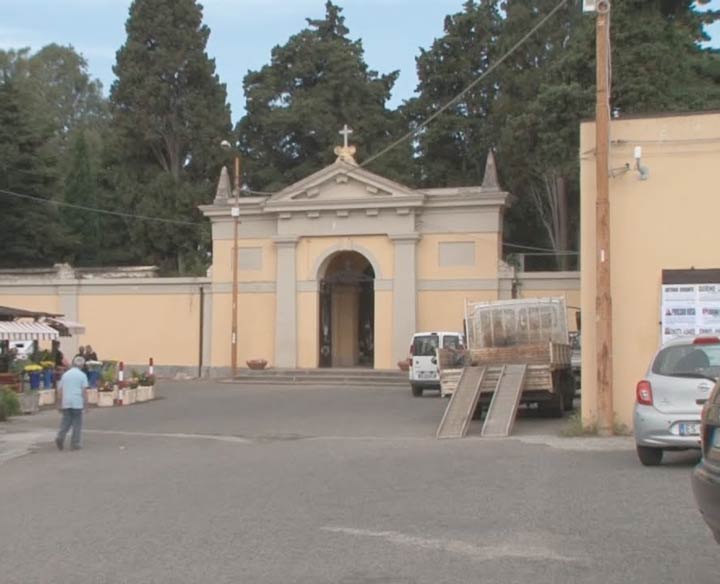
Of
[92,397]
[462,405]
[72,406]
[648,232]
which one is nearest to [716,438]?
[648,232]

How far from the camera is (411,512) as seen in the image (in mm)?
9266

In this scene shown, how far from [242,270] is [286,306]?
8.31ft

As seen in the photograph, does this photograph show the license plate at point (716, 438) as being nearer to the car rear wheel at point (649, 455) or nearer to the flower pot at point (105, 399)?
the car rear wheel at point (649, 455)

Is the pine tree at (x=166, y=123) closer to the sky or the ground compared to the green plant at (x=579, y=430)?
closer to the sky

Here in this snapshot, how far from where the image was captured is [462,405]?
18234mm

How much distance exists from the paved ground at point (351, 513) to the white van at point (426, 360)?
1147 cm

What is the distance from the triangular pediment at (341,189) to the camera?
3759 centimetres

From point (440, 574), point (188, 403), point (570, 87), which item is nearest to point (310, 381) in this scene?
point (188, 403)

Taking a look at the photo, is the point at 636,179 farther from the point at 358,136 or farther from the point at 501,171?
the point at 358,136

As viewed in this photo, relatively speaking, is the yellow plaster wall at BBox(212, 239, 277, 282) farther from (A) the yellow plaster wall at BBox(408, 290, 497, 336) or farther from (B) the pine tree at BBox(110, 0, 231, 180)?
(B) the pine tree at BBox(110, 0, 231, 180)

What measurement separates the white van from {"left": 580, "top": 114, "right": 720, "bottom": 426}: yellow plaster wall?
39.7 feet

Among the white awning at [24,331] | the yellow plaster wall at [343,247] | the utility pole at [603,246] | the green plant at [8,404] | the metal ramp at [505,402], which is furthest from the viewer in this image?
the yellow plaster wall at [343,247]

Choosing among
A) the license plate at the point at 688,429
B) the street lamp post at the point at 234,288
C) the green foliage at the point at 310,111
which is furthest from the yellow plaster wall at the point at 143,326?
the license plate at the point at 688,429

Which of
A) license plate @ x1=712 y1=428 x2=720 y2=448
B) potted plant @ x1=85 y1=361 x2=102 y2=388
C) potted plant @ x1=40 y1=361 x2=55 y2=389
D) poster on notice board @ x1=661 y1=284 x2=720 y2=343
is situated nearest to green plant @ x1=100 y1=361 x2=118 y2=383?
potted plant @ x1=85 y1=361 x2=102 y2=388
